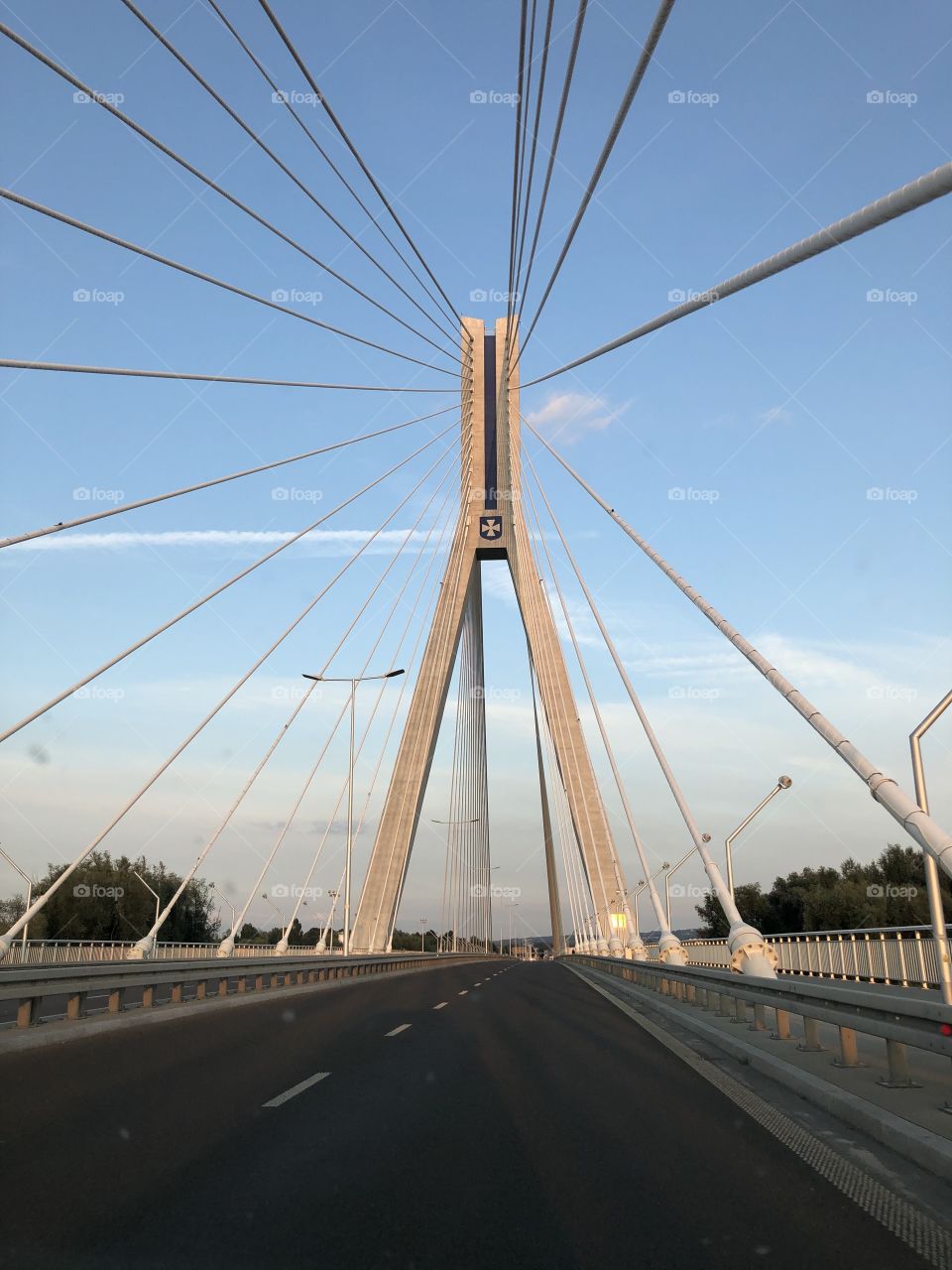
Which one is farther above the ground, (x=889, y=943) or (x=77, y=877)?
(x=77, y=877)

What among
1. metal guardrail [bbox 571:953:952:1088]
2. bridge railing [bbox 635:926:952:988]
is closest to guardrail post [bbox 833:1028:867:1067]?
metal guardrail [bbox 571:953:952:1088]

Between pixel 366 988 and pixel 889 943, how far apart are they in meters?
11.6

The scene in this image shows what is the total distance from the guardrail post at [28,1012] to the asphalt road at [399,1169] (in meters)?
1.64

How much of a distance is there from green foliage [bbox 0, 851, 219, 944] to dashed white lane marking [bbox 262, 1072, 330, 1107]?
63684 millimetres

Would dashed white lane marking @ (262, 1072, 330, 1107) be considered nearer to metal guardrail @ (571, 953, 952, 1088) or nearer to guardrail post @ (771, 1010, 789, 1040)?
metal guardrail @ (571, 953, 952, 1088)

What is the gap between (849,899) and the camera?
72.8m

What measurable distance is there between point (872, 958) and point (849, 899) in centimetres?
4923

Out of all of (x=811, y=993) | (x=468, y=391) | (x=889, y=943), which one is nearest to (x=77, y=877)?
(x=468, y=391)

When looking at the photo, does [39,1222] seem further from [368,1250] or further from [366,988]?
[366,988]

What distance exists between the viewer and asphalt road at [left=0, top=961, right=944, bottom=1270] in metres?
4.87

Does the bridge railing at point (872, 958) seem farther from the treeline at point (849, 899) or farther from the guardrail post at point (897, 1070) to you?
the treeline at point (849, 899)

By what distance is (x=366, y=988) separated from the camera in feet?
89.5

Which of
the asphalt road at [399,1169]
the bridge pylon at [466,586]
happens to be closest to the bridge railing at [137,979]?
the asphalt road at [399,1169]

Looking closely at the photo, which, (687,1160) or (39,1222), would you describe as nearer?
(39,1222)
